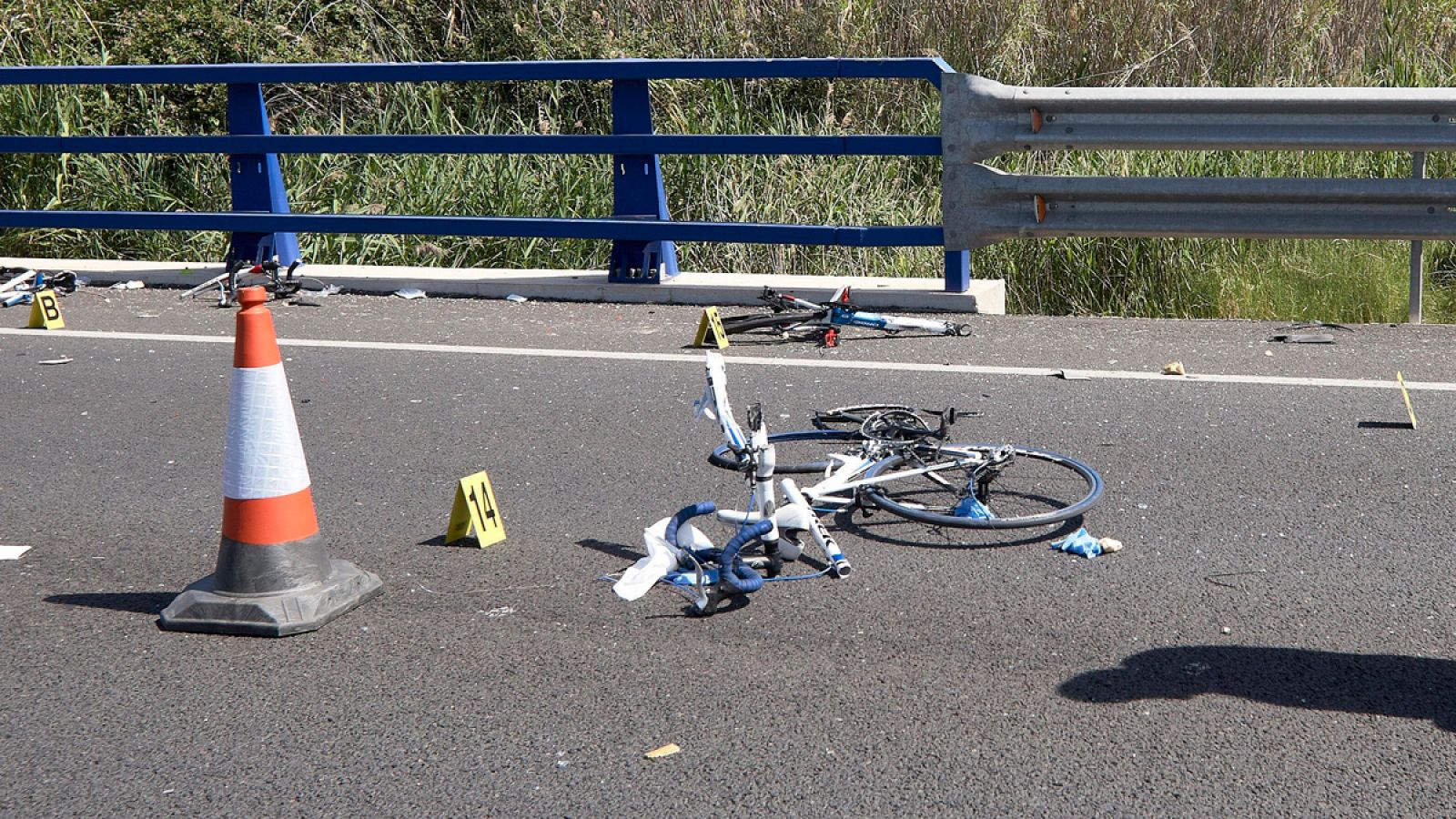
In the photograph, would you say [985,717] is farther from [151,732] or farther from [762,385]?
[762,385]

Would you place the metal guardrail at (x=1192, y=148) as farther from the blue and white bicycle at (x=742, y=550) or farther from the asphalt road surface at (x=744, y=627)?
the blue and white bicycle at (x=742, y=550)

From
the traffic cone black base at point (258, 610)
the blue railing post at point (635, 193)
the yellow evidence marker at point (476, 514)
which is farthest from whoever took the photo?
the blue railing post at point (635, 193)

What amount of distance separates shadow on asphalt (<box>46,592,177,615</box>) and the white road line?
3283 mm

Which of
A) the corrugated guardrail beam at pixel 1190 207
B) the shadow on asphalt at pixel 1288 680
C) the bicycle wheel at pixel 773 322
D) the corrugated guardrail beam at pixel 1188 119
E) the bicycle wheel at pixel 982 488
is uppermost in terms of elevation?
the corrugated guardrail beam at pixel 1188 119

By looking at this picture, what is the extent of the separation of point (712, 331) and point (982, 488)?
294cm

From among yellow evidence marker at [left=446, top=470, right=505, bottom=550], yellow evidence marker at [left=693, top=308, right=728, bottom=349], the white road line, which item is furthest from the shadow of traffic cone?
yellow evidence marker at [left=693, top=308, right=728, bottom=349]

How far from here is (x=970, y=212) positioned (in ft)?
27.6

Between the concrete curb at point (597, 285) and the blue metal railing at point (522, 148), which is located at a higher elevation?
the blue metal railing at point (522, 148)

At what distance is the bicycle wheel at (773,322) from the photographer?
314 inches

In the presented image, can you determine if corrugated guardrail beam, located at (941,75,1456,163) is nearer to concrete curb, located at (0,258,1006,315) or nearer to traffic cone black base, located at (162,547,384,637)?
concrete curb, located at (0,258,1006,315)

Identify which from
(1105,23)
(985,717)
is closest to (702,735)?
(985,717)

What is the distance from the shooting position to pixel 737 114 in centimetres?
1167

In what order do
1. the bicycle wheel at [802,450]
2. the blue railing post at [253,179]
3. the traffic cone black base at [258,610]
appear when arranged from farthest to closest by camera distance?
the blue railing post at [253,179] < the bicycle wheel at [802,450] < the traffic cone black base at [258,610]

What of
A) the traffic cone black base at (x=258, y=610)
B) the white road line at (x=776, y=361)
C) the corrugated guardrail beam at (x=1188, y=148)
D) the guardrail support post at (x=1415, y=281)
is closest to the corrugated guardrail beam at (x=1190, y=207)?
the corrugated guardrail beam at (x=1188, y=148)
